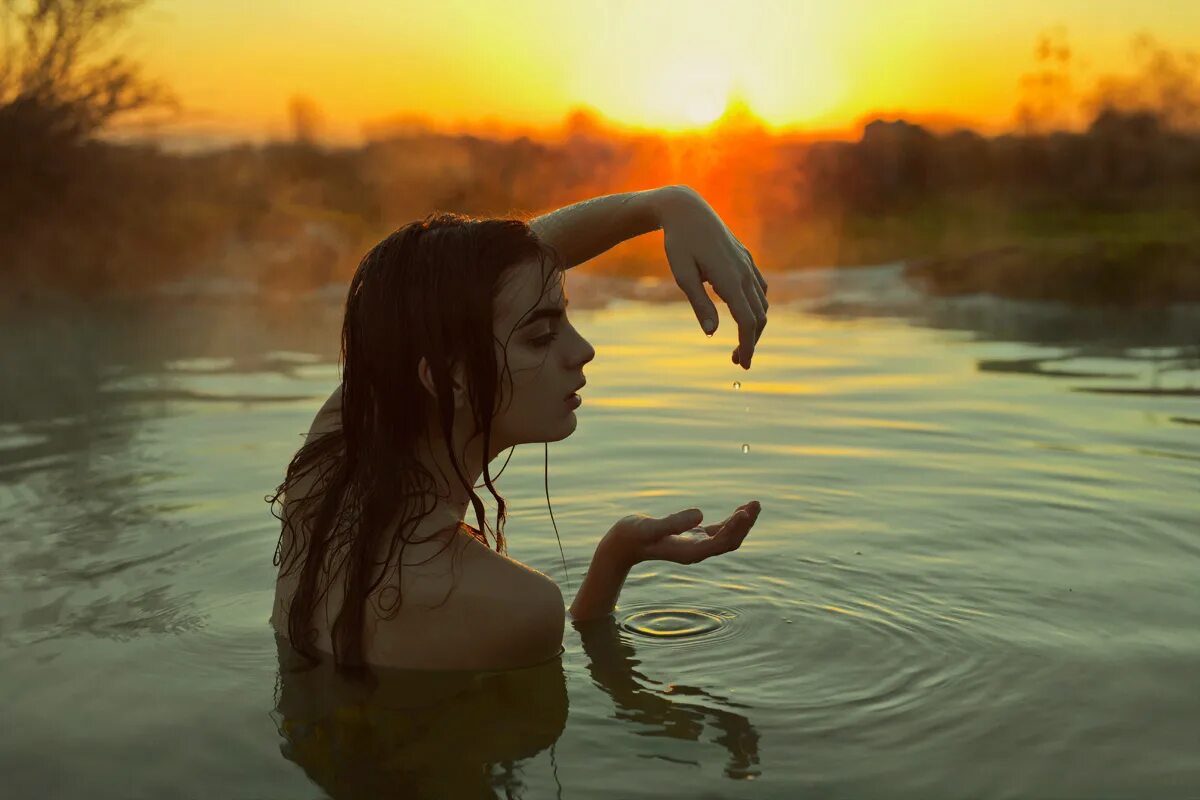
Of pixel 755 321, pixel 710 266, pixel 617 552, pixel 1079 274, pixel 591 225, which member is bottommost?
pixel 617 552

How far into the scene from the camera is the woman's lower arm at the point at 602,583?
3.43 m

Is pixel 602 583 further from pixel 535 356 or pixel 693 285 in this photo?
pixel 693 285

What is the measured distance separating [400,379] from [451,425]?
0.17 meters

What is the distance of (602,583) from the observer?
3602mm

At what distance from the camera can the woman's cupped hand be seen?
2.98 meters

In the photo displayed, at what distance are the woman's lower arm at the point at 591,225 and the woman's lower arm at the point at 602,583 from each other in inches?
32.7

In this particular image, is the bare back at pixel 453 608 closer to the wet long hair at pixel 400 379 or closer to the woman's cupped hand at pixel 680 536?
the wet long hair at pixel 400 379

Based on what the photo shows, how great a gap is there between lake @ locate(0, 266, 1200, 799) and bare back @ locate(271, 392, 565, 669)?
9 centimetres

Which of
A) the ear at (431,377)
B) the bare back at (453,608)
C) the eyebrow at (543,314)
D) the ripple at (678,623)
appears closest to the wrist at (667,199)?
the eyebrow at (543,314)

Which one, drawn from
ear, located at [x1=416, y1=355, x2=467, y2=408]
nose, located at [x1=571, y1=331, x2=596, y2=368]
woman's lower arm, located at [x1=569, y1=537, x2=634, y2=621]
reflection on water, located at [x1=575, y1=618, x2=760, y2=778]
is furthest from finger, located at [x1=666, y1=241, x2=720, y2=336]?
reflection on water, located at [x1=575, y1=618, x2=760, y2=778]

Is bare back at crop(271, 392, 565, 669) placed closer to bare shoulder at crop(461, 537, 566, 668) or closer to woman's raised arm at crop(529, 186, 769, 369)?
bare shoulder at crop(461, 537, 566, 668)

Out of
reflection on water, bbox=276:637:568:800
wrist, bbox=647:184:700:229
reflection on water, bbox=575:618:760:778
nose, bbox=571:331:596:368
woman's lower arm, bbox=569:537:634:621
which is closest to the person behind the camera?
reflection on water, bbox=276:637:568:800

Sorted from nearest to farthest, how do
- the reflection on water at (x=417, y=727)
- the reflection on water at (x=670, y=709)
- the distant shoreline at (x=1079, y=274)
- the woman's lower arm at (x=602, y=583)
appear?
the reflection on water at (x=417, y=727), the reflection on water at (x=670, y=709), the woman's lower arm at (x=602, y=583), the distant shoreline at (x=1079, y=274)

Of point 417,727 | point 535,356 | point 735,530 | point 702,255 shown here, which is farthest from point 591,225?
point 417,727
